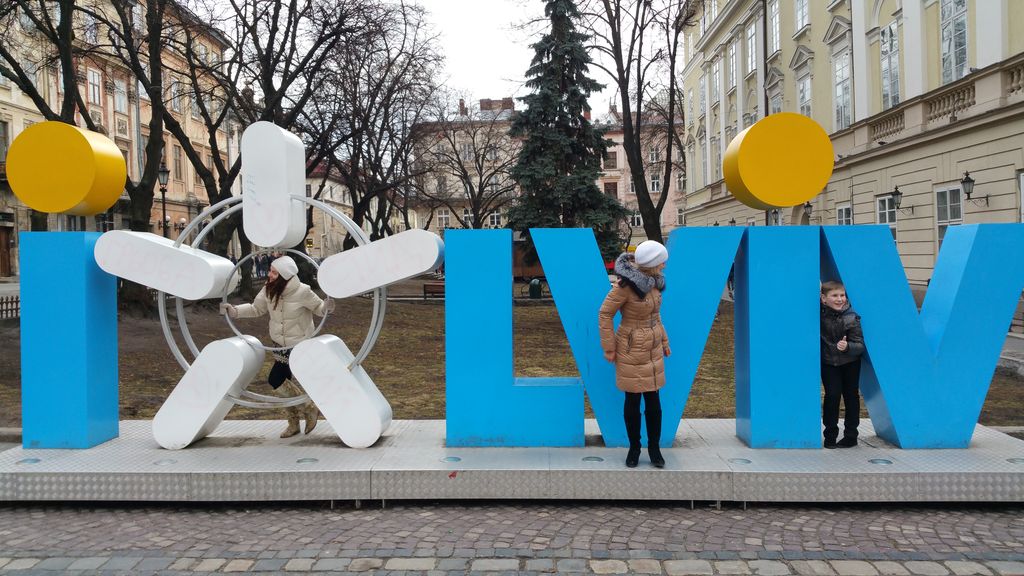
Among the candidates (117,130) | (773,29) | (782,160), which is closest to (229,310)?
(782,160)

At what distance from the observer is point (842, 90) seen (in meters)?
25.6

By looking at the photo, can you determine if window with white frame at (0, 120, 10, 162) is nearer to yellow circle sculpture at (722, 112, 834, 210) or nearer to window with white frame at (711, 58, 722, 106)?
window with white frame at (711, 58, 722, 106)

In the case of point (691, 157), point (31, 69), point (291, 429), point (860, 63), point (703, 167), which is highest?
point (31, 69)

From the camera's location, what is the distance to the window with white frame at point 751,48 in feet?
111

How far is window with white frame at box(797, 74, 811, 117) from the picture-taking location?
28.7 meters

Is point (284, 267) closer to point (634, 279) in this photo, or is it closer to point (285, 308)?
point (285, 308)

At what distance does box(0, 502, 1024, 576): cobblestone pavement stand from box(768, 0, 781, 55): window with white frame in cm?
2996

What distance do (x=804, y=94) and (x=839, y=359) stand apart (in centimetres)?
2593

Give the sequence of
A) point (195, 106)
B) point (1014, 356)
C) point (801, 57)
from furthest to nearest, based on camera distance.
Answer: point (195, 106) < point (801, 57) < point (1014, 356)

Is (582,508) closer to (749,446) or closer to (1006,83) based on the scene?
(749,446)

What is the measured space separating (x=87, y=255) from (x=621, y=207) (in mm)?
19043

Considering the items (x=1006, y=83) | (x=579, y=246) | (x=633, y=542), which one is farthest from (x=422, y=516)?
(x=1006, y=83)

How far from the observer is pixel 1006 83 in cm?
1623

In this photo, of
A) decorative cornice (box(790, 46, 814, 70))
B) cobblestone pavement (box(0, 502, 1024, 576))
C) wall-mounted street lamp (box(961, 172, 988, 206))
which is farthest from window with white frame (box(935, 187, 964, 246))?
cobblestone pavement (box(0, 502, 1024, 576))
